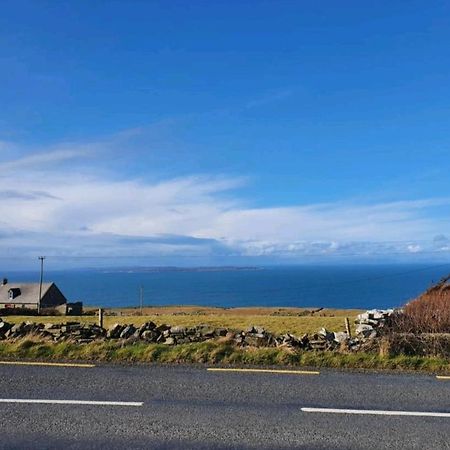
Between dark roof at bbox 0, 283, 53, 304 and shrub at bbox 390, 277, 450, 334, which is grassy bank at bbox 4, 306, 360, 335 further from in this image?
dark roof at bbox 0, 283, 53, 304

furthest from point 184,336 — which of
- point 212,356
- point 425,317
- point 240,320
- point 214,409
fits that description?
point 240,320

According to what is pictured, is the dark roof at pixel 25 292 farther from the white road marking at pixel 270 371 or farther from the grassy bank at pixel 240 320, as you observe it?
the white road marking at pixel 270 371

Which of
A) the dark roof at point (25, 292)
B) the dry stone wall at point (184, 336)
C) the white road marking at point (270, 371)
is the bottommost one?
the white road marking at point (270, 371)

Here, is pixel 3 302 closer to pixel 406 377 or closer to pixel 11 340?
pixel 11 340

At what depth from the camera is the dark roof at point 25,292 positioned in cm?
8600

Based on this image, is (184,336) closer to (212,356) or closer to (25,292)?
(212,356)

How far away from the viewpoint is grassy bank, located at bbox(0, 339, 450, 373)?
481 inches

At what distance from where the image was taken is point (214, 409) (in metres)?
8.65

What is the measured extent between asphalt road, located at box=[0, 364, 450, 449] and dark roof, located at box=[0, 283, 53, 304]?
8081 centimetres

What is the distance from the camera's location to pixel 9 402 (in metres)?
9.01

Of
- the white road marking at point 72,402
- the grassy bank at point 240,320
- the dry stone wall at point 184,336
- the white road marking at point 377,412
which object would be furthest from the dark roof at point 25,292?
the white road marking at point 377,412

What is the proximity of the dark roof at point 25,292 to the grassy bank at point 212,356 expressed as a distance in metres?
77.7

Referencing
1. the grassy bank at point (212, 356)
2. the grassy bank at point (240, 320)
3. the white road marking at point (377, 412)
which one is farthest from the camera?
the grassy bank at point (240, 320)

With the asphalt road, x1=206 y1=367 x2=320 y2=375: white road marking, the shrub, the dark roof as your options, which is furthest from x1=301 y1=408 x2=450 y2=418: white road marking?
the dark roof
